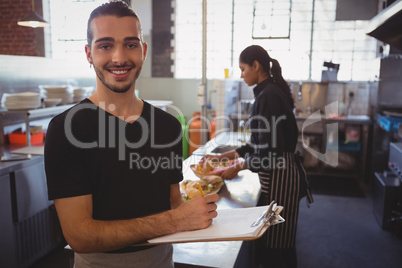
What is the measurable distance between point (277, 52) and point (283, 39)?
11.8 inches

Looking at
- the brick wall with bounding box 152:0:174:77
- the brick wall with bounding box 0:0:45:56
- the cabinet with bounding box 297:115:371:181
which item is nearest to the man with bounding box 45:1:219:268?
the cabinet with bounding box 297:115:371:181

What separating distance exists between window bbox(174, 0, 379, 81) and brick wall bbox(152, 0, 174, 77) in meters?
0.19

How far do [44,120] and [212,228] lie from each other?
3.93m

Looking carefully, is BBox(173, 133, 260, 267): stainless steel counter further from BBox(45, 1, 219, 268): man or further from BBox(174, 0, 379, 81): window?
BBox(174, 0, 379, 81): window

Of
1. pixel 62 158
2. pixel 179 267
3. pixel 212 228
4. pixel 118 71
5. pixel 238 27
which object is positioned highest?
pixel 238 27

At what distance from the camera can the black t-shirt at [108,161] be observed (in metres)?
1.08

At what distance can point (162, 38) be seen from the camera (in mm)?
7535

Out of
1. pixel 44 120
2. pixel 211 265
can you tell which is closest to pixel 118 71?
pixel 211 265

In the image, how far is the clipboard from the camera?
104cm

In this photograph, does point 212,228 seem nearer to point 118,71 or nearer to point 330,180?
point 118,71

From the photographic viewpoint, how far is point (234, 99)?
257 inches

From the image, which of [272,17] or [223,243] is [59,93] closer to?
[223,243]

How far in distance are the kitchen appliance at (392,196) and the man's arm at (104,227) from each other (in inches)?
132

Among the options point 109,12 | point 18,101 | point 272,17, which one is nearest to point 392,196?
point 109,12
